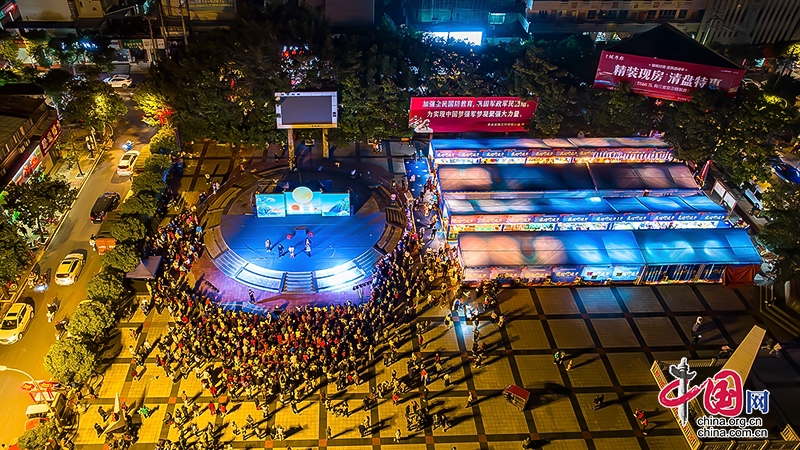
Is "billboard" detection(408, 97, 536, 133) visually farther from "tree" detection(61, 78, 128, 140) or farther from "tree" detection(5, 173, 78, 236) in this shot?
"tree" detection(5, 173, 78, 236)

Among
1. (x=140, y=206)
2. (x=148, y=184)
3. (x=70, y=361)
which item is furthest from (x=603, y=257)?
(x=148, y=184)

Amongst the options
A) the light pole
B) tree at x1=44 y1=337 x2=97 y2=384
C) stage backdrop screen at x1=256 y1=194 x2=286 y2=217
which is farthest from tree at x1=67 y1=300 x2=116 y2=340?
stage backdrop screen at x1=256 y1=194 x2=286 y2=217

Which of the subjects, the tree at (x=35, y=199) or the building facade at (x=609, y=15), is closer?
the tree at (x=35, y=199)

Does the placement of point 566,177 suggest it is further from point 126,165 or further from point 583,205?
point 126,165

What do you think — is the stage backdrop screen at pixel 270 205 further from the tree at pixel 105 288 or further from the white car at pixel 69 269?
the white car at pixel 69 269

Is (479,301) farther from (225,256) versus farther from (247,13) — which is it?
(247,13)

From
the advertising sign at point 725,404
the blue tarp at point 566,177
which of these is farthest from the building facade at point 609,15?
the advertising sign at point 725,404
